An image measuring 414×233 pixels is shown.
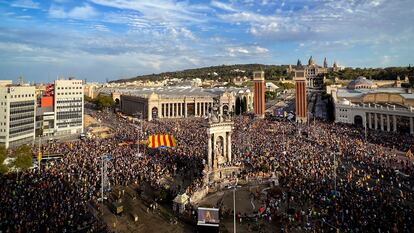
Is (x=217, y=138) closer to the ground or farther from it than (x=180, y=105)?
closer to the ground

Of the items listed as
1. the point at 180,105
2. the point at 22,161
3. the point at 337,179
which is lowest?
the point at 337,179

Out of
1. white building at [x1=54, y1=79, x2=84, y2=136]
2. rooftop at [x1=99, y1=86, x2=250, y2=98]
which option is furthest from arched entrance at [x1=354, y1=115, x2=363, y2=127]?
white building at [x1=54, y1=79, x2=84, y2=136]

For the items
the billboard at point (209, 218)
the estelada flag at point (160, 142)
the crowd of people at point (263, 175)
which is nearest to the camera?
the billboard at point (209, 218)

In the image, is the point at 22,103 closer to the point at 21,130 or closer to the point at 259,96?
the point at 21,130

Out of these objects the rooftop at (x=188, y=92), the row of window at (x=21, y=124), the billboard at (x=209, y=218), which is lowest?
the billboard at (x=209, y=218)

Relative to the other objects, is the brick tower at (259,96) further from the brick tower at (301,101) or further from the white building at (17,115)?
the white building at (17,115)

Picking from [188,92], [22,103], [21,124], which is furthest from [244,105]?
[21,124]

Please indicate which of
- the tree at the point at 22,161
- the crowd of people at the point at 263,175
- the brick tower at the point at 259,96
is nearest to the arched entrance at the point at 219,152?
the crowd of people at the point at 263,175
